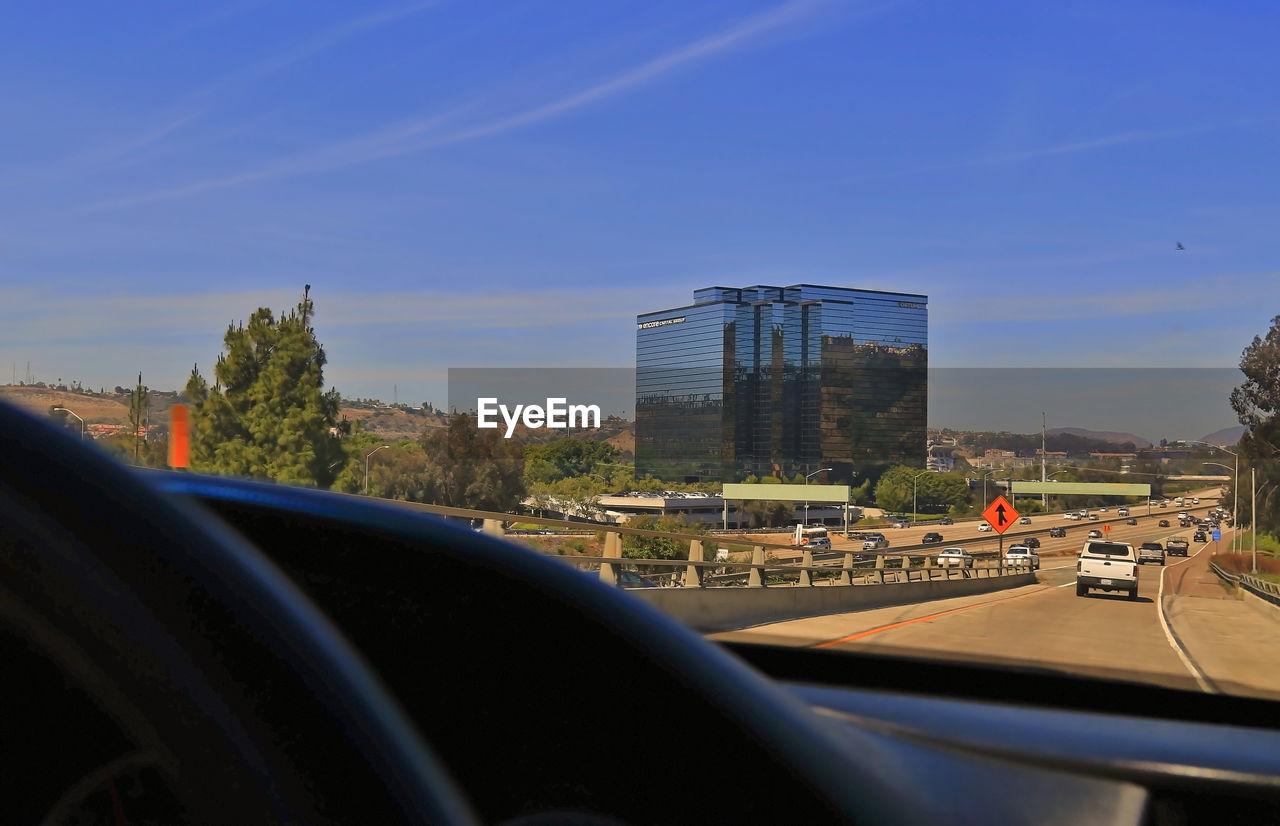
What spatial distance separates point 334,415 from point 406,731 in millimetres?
45440

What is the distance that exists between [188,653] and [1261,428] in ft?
217

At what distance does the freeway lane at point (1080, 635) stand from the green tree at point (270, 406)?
20209mm

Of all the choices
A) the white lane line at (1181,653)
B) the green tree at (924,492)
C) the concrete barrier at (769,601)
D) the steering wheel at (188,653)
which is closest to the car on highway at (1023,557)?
the white lane line at (1181,653)

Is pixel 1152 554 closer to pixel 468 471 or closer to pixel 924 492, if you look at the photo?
pixel 468 471

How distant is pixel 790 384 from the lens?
505 ft

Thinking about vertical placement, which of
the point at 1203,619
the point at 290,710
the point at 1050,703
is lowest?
the point at 1203,619

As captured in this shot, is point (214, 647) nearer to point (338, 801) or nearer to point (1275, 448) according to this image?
point (338, 801)

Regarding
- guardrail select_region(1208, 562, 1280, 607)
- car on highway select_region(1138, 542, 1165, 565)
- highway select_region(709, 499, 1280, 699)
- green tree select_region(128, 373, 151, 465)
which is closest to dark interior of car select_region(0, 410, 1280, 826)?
highway select_region(709, 499, 1280, 699)

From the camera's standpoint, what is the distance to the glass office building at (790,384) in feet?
494

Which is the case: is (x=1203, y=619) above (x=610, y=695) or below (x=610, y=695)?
below

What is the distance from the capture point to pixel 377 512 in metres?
1.16

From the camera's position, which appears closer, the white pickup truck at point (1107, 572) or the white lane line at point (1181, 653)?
the white lane line at point (1181, 653)

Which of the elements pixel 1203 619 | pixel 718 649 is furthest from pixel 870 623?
pixel 718 649

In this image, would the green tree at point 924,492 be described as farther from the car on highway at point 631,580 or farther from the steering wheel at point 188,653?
the steering wheel at point 188,653
